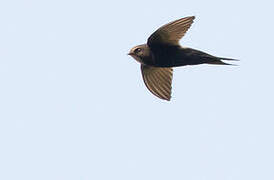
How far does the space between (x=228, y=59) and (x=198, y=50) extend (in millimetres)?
311

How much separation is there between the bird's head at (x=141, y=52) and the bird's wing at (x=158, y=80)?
363mm

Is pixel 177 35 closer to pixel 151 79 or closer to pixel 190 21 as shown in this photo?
pixel 190 21

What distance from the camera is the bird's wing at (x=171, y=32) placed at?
7.53m

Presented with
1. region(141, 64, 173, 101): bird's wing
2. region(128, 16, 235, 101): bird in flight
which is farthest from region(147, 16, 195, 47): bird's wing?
region(141, 64, 173, 101): bird's wing

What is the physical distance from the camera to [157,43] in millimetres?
7863

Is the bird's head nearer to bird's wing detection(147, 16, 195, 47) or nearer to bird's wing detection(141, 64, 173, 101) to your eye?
bird's wing detection(147, 16, 195, 47)

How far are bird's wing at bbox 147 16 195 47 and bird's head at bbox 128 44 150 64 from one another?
0.07 metres

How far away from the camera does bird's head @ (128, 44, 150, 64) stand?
7938 millimetres

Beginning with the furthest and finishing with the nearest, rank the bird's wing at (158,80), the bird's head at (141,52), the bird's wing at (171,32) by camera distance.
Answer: the bird's wing at (158,80), the bird's head at (141,52), the bird's wing at (171,32)

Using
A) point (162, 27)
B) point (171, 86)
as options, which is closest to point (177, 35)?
point (162, 27)

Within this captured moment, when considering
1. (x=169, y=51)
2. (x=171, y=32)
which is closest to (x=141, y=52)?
(x=169, y=51)

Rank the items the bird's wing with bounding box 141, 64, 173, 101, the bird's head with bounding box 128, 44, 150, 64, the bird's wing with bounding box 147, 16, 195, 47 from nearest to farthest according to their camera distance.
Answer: the bird's wing with bounding box 147, 16, 195, 47 < the bird's head with bounding box 128, 44, 150, 64 < the bird's wing with bounding box 141, 64, 173, 101

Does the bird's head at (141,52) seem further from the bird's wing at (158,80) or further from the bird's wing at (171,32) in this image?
the bird's wing at (158,80)

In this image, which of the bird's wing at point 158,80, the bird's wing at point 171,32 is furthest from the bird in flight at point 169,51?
the bird's wing at point 158,80
